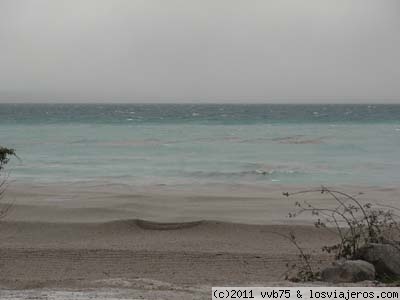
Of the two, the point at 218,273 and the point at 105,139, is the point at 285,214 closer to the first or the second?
the point at 218,273

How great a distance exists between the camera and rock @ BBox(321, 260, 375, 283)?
668 cm

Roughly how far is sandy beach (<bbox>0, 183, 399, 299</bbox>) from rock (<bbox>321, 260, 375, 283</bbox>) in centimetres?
54

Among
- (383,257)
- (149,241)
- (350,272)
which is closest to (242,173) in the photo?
(149,241)

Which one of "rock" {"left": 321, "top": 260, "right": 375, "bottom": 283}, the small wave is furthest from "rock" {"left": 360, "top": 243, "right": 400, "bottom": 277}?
the small wave

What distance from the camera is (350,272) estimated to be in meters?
6.70

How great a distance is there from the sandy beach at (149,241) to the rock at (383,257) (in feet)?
3.52

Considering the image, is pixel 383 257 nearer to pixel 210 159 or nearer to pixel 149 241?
pixel 149 241

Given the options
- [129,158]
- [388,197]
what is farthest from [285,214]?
[129,158]

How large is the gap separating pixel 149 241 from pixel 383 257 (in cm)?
505

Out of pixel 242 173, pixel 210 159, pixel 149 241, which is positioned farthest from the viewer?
pixel 210 159

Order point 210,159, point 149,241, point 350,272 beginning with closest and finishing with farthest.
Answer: point 350,272 → point 149,241 → point 210,159

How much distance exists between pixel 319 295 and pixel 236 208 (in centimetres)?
956

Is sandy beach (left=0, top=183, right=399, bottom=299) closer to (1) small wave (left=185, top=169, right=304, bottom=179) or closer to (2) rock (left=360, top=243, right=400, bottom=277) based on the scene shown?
(2) rock (left=360, top=243, right=400, bottom=277)

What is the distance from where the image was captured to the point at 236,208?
15.0 m
